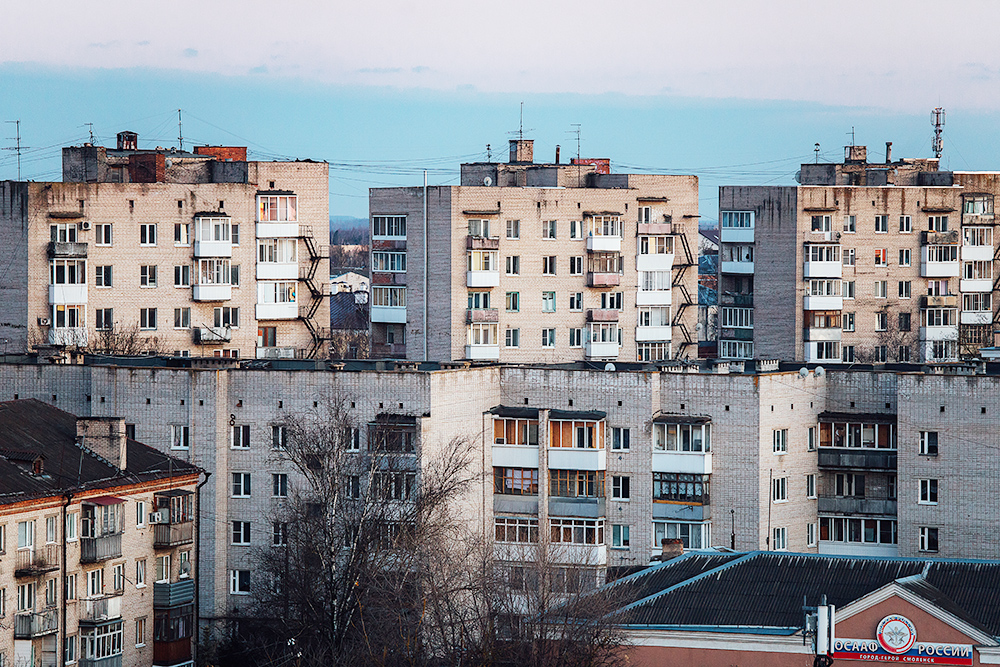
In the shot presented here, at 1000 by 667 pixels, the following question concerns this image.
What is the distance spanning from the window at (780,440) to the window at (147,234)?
33442 mm

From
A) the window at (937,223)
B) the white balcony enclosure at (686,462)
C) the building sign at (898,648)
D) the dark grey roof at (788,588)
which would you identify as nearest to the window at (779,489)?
the white balcony enclosure at (686,462)

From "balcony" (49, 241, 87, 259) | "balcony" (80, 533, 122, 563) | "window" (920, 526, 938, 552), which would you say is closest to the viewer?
"balcony" (80, 533, 122, 563)

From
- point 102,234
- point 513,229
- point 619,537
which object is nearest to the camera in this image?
point 619,537

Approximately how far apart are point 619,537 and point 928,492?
9.38m

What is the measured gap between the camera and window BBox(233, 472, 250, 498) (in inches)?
2308

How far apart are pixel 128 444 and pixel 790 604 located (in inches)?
829

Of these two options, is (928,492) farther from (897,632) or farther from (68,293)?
(68,293)

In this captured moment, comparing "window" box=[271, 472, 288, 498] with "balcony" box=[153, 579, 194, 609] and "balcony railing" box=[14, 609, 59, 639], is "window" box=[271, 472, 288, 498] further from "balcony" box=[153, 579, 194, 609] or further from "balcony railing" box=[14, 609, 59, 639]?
"balcony railing" box=[14, 609, 59, 639]

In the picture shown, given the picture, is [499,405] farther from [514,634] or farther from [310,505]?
[514,634]

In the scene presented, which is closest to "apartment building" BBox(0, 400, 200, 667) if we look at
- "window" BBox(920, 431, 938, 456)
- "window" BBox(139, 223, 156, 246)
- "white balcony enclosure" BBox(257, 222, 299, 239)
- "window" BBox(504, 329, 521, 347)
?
"window" BBox(920, 431, 938, 456)

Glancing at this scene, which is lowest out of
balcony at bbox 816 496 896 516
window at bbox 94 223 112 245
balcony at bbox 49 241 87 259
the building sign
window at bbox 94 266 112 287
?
the building sign

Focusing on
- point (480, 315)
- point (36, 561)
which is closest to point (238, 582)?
point (36, 561)

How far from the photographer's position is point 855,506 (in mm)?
59969

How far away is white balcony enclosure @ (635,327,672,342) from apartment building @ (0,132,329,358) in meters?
15.8
